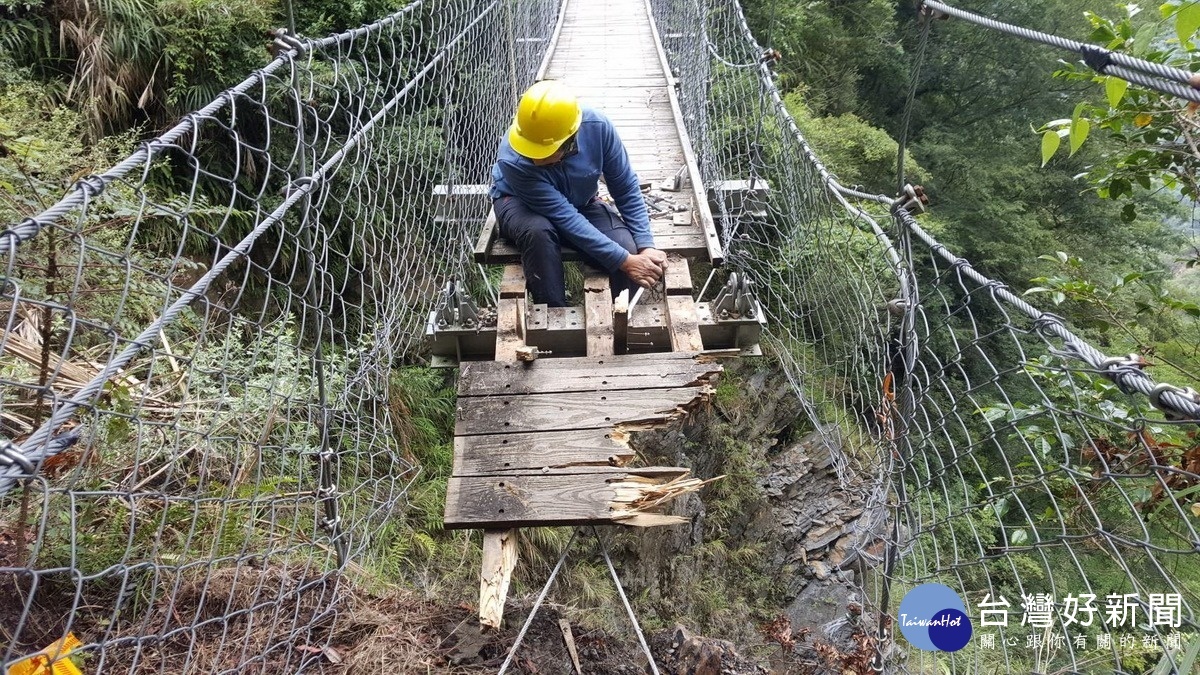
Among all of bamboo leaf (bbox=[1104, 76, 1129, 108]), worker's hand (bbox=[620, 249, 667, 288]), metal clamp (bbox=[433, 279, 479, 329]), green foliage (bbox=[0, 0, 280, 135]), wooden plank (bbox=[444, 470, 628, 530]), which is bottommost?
wooden plank (bbox=[444, 470, 628, 530])

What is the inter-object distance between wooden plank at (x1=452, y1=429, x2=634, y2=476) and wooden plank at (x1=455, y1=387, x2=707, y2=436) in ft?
0.08

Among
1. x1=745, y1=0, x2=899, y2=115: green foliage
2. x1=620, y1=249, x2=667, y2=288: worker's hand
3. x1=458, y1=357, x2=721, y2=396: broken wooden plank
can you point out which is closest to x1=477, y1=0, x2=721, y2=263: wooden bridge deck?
x1=620, y1=249, x2=667, y2=288: worker's hand

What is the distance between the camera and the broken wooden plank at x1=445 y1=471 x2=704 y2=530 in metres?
1.72

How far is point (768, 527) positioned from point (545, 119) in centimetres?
361

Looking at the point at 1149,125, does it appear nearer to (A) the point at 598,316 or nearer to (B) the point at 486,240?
(A) the point at 598,316

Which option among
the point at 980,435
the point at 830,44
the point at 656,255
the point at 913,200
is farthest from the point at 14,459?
the point at 830,44

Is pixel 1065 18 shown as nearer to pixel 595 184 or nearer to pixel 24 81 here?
pixel 595 184

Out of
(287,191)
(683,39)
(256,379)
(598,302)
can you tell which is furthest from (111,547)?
(683,39)

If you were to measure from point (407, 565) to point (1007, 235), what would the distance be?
8.48m

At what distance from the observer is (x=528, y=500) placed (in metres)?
1.75

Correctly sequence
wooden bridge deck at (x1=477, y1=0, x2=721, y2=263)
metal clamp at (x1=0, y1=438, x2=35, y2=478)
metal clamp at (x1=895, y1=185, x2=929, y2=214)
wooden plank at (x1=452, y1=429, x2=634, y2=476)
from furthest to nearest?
wooden bridge deck at (x1=477, y1=0, x2=721, y2=263)
wooden plank at (x1=452, y1=429, x2=634, y2=476)
metal clamp at (x1=895, y1=185, x2=929, y2=214)
metal clamp at (x1=0, y1=438, x2=35, y2=478)

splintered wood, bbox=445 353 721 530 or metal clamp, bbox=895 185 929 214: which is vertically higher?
metal clamp, bbox=895 185 929 214

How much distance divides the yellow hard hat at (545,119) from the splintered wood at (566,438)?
734 mm

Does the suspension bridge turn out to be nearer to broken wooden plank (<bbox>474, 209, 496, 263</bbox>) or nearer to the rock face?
broken wooden plank (<bbox>474, 209, 496, 263</bbox>)
